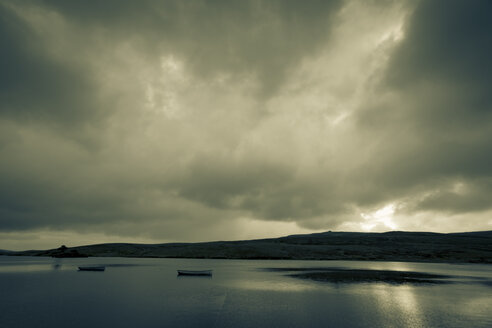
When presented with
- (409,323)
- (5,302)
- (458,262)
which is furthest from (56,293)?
(458,262)

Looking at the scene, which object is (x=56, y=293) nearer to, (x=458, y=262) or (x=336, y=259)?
(x=336, y=259)

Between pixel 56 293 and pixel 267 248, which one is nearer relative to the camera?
pixel 56 293

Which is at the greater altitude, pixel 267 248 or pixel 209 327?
pixel 267 248

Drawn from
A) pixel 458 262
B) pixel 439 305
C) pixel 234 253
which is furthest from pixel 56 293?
pixel 458 262

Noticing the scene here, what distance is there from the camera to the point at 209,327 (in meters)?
29.2

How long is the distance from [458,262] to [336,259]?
2172 inches

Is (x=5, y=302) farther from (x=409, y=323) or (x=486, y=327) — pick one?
(x=486, y=327)

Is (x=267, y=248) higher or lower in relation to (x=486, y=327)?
higher

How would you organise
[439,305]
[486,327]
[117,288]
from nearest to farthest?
1. [486,327]
2. [439,305]
3. [117,288]

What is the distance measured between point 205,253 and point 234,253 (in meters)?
17.5

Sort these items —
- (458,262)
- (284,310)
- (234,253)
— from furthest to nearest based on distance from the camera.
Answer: (234,253), (458,262), (284,310)

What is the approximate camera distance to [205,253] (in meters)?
186

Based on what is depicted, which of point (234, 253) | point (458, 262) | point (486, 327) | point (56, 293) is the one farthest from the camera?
point (234, 253)

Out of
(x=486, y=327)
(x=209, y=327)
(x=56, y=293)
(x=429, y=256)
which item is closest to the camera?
(x=209, y=327)
